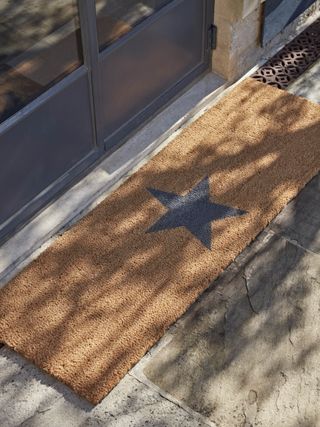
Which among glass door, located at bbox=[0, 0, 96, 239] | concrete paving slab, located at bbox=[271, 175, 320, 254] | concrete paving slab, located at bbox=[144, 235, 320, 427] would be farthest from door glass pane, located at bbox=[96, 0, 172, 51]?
concrete paving slab, located at bbox=[144, 235, 320, 427]

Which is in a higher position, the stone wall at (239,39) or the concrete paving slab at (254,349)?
the stone wall at (239,39)

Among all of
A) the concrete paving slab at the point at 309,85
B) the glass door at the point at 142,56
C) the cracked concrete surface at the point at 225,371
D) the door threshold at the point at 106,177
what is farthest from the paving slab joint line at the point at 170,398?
the concrete paving slab at the point at 309,85

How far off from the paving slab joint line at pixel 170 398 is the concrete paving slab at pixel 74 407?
0.5 inches

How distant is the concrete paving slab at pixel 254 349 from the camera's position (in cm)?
427

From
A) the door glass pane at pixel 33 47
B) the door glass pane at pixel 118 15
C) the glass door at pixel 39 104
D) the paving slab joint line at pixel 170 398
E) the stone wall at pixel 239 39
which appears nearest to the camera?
the paving slab joint line at pixel 170 398

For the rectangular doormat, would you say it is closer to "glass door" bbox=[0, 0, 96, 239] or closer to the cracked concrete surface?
the cracked concrete surface

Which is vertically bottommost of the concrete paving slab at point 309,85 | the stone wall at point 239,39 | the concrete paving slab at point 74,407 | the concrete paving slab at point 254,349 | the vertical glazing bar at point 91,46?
the concrete paving slab at point 74,407

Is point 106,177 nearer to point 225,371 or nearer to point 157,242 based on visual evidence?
point 157,242

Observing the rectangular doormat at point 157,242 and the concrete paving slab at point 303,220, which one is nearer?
the rectangular doormat at point 157,242

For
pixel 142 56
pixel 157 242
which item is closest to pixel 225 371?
pixel 157 242

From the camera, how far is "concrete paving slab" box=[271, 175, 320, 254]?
5129mm

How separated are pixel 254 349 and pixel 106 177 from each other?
1795 millimetres

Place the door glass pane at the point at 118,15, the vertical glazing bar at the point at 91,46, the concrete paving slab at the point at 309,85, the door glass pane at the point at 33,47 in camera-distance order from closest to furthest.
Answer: the door glass pane at the point at 33,47 < the vertical glazing bar at the point at 91,46 < the door glass pane at the point at 118,15 < the concrete paving slab at the point at 309,85

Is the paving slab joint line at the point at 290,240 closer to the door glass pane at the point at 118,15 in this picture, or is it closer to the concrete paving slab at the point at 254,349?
the concrete paving slab at the point at 254,349
